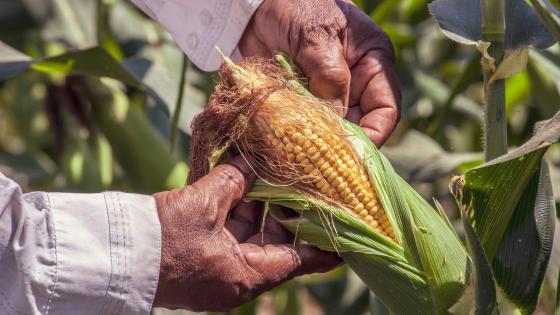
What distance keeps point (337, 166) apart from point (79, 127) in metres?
1.52

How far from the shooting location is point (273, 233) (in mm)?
1465

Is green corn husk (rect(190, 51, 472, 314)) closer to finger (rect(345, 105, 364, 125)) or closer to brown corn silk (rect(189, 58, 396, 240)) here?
brown corn silk (rect(189, 58, 396, 240))

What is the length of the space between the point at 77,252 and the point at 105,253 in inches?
1.3

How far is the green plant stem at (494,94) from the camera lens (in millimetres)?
1417

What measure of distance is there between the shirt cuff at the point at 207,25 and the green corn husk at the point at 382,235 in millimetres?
352

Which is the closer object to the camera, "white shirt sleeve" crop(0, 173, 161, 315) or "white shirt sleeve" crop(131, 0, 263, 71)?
"white shirt sleeve" crop(0, 173, 161, 315)

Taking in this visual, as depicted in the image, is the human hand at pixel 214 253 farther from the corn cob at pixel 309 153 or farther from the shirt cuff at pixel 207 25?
the shirt cuff at pixel 207 25

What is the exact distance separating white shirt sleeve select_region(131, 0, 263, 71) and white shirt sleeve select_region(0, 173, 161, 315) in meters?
0.61

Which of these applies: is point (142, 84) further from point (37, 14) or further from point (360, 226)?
Result: point (37, 14)

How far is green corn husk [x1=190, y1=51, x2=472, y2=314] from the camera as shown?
1349 mm

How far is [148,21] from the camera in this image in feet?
10.3

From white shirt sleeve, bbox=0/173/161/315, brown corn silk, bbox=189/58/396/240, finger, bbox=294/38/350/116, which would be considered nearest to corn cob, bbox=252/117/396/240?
brown corn silk, bbox=189/58/396/240

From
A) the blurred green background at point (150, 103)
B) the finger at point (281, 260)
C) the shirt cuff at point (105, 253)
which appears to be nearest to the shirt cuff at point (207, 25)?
the blurred green background at point (150, 103)

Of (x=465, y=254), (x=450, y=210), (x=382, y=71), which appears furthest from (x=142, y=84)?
(x=450, y=210)
